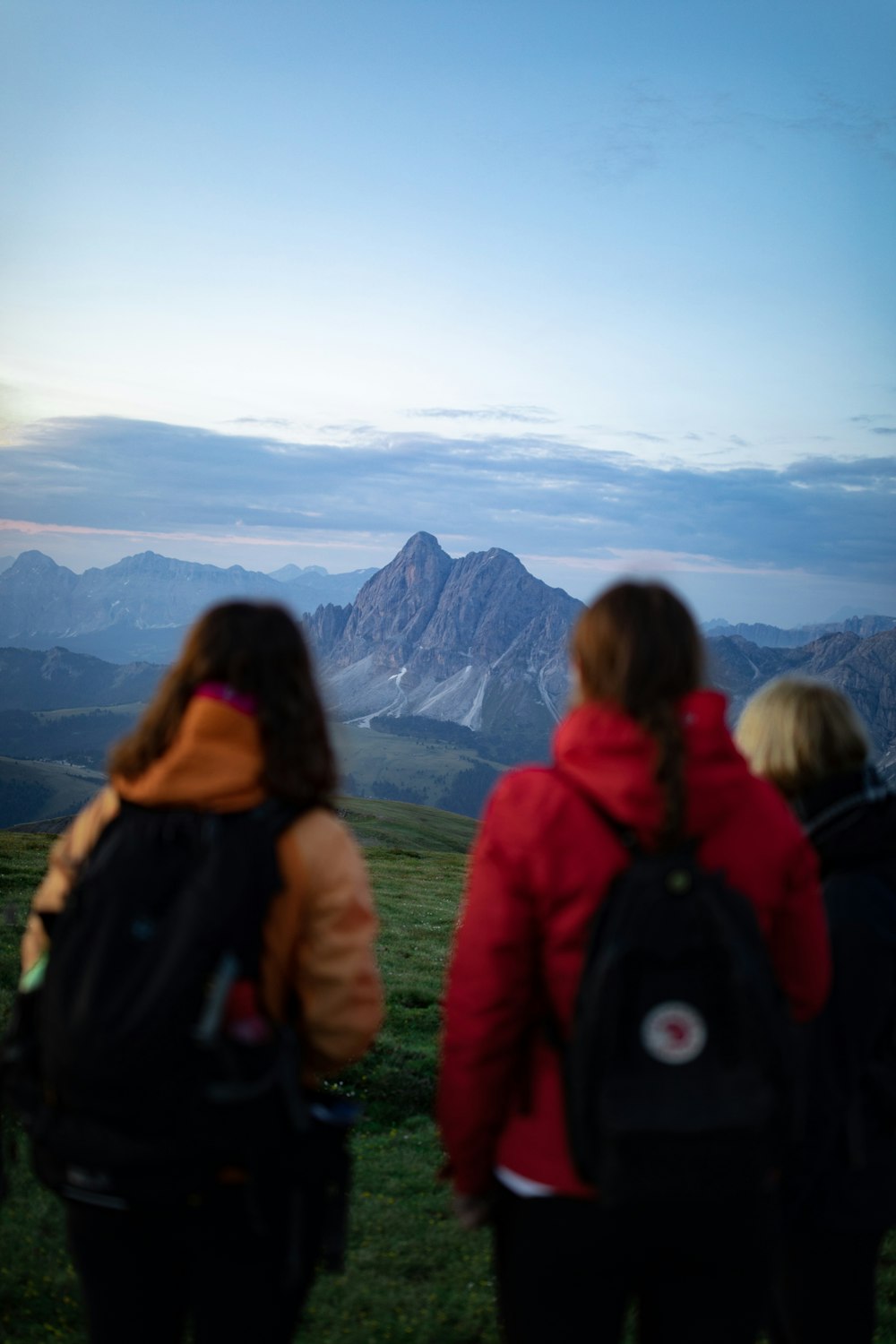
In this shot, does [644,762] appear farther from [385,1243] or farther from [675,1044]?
[385,1243]

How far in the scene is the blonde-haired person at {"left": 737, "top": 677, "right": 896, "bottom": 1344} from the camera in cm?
539

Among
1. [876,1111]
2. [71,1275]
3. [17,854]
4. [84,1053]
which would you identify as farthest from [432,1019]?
[17,854]

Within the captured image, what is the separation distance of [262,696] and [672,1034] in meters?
2.44

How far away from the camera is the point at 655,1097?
4082 mm

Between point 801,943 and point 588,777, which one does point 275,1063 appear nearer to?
point 588,777

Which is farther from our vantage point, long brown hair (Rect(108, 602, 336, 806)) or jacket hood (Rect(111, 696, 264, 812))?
long brown hair (Rect(108, 602, 336, 806))

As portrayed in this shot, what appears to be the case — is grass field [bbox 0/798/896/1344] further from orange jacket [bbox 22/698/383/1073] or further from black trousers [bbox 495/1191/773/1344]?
black trousers [bbox 495/1191/773/1344]

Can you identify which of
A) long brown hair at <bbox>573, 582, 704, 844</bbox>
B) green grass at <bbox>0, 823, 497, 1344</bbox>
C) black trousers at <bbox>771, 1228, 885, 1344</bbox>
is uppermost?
long brown hair at <bbox>573, 582, 704, 844</bbox>

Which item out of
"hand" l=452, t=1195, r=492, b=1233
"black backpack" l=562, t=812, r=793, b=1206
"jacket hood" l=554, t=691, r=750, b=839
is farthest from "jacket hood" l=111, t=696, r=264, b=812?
"hand" l=452, t=1195, r=492, b=1233

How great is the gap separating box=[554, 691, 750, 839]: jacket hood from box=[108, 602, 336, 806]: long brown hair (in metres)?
1.24

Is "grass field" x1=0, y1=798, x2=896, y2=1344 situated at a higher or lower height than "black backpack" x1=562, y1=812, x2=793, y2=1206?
lower

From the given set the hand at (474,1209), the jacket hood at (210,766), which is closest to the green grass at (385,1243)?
the jacket hood at (210,766)

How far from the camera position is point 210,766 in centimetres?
460

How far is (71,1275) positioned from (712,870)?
883 centimetres
